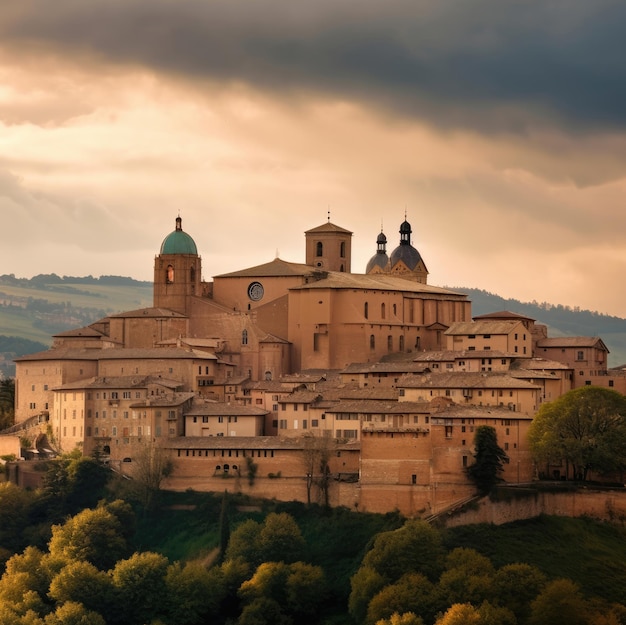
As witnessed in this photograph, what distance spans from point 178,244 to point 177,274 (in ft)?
6.85

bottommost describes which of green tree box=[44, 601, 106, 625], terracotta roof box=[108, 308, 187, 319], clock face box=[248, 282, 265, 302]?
green tree box=[44, 601, 106, 625]

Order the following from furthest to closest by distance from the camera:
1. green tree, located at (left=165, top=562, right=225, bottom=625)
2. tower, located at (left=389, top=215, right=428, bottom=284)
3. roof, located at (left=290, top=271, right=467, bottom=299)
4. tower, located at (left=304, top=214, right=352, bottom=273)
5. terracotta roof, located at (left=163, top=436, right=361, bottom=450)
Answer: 1. tower, located at (left=389, top=215, right=428, bottom=284)
2. tower, located at (left=304, top=214, right=352, bottom=273)
3. roof, located at (left=290, top=271, right=467, bottom=299)
4. terracotta roof, located at (left=163, top=436, right=361, bottom=450)
5. green tree, located at (left=165, top=562, right=225, bottom=625)

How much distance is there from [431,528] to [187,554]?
13.3 meters

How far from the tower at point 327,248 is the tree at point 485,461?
33035 millimetres

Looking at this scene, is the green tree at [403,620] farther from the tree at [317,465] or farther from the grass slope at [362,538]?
the tree at [317,465]

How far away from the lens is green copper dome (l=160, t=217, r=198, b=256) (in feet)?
347

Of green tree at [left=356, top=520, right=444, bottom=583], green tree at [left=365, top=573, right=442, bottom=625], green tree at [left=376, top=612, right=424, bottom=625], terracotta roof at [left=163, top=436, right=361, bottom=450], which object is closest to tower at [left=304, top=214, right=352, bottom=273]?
terracotta roof at [left=163, top=436, right=361, bottom=450]

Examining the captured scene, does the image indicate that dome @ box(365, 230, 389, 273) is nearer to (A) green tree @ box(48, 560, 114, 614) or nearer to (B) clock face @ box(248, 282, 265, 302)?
(B) clock face @ box(248, 282, 265, 302)

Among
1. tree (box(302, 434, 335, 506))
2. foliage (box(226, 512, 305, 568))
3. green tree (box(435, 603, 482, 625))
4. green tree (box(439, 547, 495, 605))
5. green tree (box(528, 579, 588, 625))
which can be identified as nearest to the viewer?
green tree (box(435, 603, 482, 625))

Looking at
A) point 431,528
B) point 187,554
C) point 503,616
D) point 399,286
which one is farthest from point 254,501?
point 399,286

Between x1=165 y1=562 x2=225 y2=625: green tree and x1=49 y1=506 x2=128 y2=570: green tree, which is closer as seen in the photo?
x1=165 y1=562 x2=225 y2=625: green tree

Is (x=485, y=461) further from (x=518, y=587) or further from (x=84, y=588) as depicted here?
(x=84, y=588)

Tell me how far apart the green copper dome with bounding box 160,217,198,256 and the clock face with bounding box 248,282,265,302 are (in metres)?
3.97

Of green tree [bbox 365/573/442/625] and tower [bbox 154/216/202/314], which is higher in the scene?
tower [bbox 154/216/202/314]
